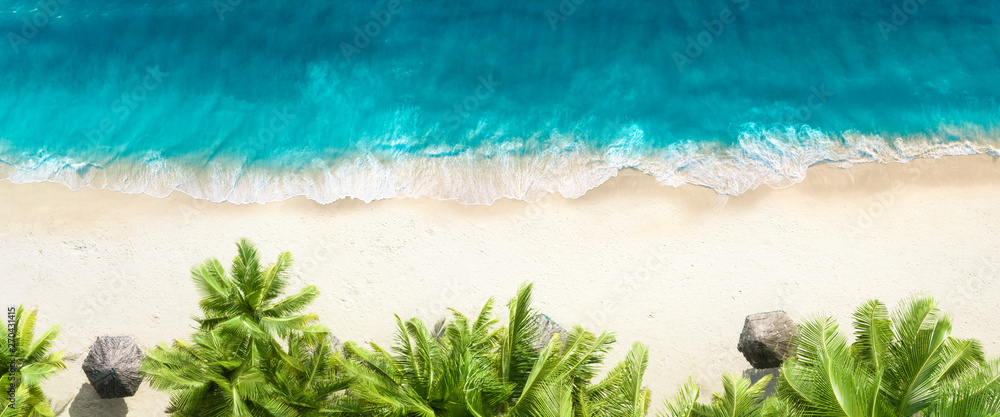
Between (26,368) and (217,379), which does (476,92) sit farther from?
(26,368)

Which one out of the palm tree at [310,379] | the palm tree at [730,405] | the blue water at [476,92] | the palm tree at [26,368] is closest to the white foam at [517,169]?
the blue water at [476,92]

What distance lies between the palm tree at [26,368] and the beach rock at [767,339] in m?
15.5

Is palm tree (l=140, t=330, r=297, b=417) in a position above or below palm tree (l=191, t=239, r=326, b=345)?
below

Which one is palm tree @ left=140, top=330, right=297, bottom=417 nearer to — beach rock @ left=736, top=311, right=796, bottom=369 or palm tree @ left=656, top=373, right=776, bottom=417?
palm tree @ left=656, top=373, right=776, bottom=417

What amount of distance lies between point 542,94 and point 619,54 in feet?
9.41

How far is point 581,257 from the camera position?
57.4ft

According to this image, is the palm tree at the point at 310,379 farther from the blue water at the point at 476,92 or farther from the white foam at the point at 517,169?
the blue water at the point at 476,92

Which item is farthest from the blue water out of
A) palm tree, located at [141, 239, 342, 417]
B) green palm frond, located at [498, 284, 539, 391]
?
green palm frond, located at [498, 284, 539, 391]

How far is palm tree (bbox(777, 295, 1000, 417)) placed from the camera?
10.8m

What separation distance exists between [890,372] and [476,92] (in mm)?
13378

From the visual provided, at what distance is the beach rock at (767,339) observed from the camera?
15336mm

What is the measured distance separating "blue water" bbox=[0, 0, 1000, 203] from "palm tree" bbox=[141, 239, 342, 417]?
564 centimetres

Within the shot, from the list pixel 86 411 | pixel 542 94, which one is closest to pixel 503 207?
pixel 542 94

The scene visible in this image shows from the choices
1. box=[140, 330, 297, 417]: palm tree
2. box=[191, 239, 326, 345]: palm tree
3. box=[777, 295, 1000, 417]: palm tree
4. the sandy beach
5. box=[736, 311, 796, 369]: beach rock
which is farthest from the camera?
the sandy beach
